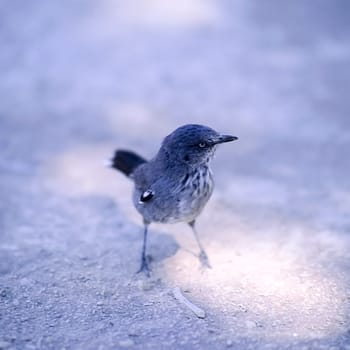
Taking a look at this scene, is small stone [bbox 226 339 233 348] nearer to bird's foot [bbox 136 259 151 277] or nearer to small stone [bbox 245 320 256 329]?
small stone [bbox 245 320 256 329]

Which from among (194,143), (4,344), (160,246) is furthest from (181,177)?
(4,344)

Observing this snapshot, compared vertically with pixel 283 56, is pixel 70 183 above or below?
below

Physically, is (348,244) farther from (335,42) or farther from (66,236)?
(335,42)

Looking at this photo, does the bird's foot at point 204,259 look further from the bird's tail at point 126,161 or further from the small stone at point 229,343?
the small stone at point 229,343

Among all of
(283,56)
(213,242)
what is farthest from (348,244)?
(283,56)

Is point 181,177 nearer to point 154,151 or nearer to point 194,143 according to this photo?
point 194,143

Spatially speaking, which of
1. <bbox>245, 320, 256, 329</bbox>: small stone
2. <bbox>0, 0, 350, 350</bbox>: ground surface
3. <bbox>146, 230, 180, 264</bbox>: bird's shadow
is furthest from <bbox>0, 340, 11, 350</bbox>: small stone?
<bbox>146, 230, 180, 264</bbox>: bird's shadow

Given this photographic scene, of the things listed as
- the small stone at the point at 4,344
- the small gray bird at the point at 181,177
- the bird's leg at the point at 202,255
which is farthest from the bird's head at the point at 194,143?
the small stone at the point at 4,344
